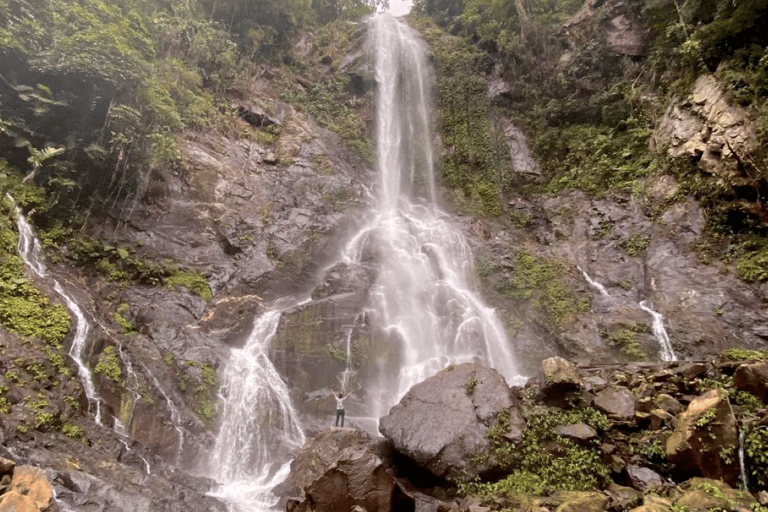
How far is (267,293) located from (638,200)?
560 inches

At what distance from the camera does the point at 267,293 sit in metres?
15.0

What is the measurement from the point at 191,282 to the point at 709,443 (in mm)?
14169

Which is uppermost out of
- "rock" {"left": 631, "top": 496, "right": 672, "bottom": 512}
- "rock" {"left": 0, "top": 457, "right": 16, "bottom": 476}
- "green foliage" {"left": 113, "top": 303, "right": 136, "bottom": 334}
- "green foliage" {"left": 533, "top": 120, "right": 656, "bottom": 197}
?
"green foliage" {"left": 533, "top": 120, "right": 656, "bottom": 197}

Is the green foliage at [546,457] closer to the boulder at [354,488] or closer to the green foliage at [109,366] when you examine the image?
the boulder at [354,488]

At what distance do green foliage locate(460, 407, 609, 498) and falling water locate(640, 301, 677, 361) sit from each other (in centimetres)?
546

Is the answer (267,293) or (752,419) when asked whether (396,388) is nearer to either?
(267,293)

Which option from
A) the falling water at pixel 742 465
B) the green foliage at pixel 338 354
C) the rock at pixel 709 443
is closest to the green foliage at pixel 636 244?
the rock at pixel 709 443

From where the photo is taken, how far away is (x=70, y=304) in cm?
1077

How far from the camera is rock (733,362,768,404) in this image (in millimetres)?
6555

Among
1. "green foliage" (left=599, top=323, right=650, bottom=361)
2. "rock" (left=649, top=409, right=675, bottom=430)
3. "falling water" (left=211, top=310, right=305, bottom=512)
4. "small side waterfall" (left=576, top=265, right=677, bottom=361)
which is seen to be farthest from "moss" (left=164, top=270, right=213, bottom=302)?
"small side waterfall" (left=576, top=265, right=677, bottom=361)

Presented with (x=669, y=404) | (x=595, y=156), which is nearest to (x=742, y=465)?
(x=669, y=404)

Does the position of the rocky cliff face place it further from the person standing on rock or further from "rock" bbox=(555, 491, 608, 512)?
"rock" bbox=(555, 491, 608, 512)

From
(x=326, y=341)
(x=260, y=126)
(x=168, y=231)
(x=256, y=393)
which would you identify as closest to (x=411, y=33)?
(x=260, y=126)

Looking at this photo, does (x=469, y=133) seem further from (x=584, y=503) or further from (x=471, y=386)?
(x=584, y=503)
